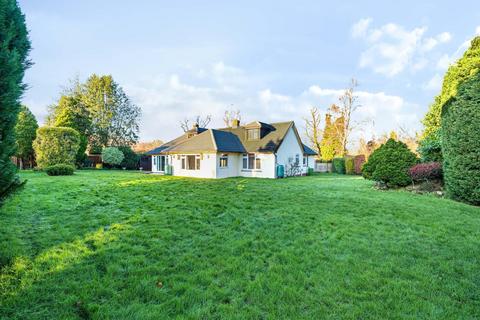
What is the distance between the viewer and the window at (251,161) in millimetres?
20969

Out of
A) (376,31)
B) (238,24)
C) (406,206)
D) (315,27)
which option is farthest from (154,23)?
(406,206)

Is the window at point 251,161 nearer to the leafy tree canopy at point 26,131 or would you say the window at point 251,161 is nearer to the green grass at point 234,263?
the green grass at point 234,263

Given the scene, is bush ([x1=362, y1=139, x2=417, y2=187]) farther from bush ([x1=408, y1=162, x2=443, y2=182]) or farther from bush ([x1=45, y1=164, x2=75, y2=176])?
bush ([x1=45, y1=164, x2=75, y2=176])

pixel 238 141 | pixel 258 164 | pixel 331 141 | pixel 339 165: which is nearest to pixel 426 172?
pixel 258 164

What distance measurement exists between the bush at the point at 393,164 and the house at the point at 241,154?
8.70 meters

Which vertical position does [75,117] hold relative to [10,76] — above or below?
above

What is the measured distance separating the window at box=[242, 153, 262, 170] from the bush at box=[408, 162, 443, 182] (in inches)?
449

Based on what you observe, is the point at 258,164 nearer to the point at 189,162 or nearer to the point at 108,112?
the point at 189,162

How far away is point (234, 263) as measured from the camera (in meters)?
3.89

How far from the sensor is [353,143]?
32531 mm

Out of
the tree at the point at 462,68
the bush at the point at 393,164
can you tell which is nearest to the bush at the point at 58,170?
the bush at the point at 393,164

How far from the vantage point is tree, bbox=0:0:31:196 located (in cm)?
290

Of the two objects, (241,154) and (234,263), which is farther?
(241,154)

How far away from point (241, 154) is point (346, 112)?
17809mm
